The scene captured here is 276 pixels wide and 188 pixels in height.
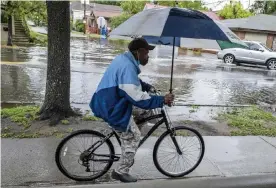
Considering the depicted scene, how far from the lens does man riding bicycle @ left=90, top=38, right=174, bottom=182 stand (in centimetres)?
337

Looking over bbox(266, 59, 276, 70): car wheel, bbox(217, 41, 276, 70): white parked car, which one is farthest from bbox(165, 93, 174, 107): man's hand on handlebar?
bbox(266, 59, 276, 70): car wheel

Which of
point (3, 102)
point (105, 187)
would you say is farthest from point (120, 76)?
point (3, 102)

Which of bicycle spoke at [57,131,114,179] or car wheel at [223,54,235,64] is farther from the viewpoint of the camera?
car wheel at [223,54,235,64]

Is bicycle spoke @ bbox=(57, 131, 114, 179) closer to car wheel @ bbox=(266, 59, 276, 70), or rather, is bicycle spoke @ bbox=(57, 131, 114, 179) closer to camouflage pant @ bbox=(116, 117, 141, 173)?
camouflage pant @ bbox=(116, 117, 141, 173)

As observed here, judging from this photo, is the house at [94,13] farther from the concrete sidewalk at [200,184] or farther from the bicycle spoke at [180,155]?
the concrete sidewalk at [200,184]

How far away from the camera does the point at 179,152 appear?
4.20 meters

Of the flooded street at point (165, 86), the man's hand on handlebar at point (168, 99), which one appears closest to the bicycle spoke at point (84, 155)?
the man's hand on handlebar at point (168, 99)

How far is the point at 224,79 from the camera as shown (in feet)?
45.4

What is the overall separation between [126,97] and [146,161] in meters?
1.46

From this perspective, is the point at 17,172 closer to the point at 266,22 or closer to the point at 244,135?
the point at 244,135

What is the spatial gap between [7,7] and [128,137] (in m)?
20.1

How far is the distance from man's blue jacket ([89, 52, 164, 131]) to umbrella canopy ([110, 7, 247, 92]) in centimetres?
44

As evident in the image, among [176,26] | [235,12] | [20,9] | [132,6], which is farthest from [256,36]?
[176,26]

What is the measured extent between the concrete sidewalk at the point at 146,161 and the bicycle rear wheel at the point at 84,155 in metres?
0.12
